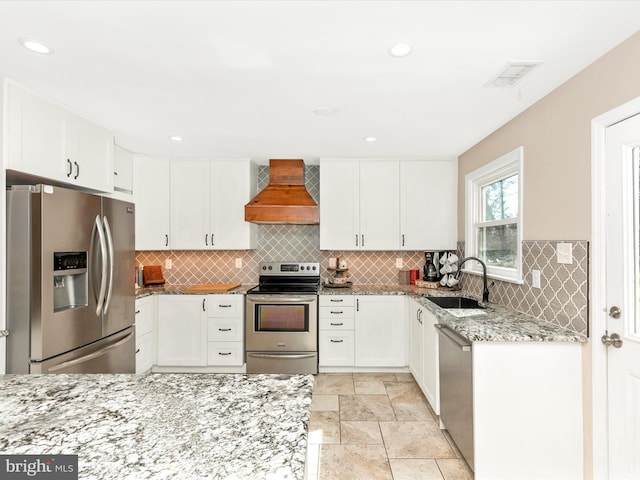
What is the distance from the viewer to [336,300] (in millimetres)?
3602

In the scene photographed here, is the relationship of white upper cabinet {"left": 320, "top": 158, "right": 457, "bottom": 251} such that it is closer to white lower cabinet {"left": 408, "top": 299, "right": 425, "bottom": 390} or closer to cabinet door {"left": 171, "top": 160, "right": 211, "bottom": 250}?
white lower cabinet {"left": 408, "top": 299, "right": 425, "bottom": 390}

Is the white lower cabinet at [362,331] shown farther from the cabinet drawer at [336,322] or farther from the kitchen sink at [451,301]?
the kitchen sink at [451,301]

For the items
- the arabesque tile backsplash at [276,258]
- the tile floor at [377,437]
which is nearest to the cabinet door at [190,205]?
the arabesque tile backsplash at [276,258]

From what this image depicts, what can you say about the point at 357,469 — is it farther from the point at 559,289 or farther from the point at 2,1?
the point at 2,1

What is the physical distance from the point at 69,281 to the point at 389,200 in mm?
2959

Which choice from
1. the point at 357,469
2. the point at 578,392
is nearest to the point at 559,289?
the point at 578,392

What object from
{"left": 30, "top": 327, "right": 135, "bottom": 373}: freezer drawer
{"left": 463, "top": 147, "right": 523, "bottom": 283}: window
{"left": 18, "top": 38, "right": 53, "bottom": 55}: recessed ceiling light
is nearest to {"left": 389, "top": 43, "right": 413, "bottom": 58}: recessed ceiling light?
{"left": 463, "top": 147, "right": 523, "bottom": 283}: window

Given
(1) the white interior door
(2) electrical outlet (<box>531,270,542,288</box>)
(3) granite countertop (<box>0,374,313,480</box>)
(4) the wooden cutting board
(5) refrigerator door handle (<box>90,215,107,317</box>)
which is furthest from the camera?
(4) the wooden cutting board

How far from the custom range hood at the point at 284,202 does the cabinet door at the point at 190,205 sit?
0.57 metres

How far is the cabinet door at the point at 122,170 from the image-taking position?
3.39m

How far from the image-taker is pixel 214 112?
99.8 inches

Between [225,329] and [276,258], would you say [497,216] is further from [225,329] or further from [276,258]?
[225,329]

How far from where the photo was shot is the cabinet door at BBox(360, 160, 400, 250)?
3.87m

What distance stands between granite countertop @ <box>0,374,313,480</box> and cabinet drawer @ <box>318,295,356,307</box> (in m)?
2.35
